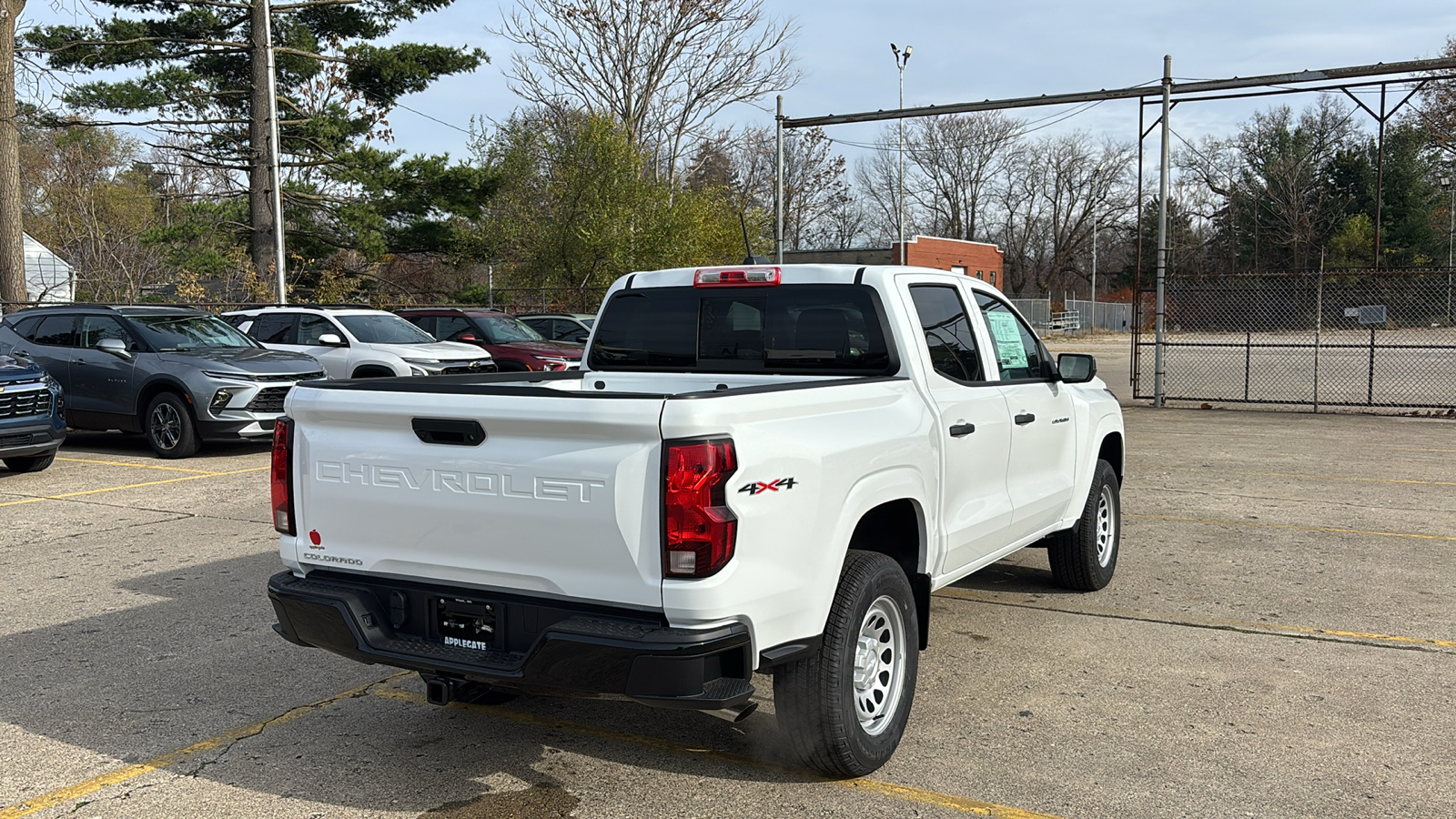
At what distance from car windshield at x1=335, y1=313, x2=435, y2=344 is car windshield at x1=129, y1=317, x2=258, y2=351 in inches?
64.4

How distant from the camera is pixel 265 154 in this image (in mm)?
25812

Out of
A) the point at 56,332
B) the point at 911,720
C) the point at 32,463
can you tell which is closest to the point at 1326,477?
the point at 911,720

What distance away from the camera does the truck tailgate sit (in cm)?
353

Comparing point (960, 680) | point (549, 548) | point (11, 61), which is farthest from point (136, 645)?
point (11, 61)

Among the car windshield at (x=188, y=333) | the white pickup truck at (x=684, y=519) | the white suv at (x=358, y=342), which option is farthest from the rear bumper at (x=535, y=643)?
the white suv at (x=358, y=342)

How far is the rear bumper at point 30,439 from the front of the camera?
11.3 meters

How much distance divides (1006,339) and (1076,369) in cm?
49

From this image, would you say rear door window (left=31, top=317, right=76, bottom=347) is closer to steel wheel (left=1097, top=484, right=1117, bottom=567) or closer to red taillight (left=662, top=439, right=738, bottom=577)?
steel wheel (left=1097, top=484, right=1117, bottom=567)

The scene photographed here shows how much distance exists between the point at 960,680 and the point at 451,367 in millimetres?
11880

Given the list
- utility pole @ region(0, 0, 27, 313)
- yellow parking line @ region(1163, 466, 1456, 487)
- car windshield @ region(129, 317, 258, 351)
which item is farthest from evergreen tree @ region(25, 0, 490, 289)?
yellow parking line @ region(1163, 466, 1456, 487)

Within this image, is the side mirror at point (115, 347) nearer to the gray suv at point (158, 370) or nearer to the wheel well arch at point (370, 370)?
the gray suv at point (158, 370)

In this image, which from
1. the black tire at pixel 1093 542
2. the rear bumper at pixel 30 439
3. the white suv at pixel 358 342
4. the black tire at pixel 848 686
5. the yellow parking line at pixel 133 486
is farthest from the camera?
the white suv at pixel 358 342

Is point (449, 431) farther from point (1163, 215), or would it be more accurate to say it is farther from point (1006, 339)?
point (1163, 215)

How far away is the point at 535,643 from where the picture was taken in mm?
3637
